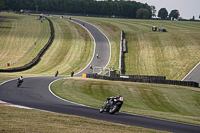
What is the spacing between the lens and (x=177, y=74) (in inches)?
2421

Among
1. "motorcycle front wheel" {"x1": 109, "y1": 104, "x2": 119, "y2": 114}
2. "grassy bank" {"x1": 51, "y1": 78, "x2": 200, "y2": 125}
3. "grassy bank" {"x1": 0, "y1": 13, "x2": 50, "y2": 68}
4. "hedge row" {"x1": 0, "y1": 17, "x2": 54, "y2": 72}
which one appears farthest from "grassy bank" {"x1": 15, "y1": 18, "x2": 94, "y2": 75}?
"motorcycle front wheel" {"x1": 109, "y1": 104, "x2": 119, "y2": 114}

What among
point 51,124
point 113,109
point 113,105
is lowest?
point 113,109

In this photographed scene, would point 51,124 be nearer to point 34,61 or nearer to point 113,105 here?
point 113,105

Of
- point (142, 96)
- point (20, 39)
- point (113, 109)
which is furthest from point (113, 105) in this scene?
point (20, 39)

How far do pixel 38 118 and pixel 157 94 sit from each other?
24589 millimetres

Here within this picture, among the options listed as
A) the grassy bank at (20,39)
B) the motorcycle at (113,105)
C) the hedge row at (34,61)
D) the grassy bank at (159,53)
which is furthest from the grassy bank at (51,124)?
the grassy bank at (20,39)

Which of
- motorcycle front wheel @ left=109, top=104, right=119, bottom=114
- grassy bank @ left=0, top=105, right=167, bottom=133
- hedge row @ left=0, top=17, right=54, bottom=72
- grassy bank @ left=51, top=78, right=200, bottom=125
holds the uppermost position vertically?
grassy bank @ left=0, top=105, right=167, bottom=133

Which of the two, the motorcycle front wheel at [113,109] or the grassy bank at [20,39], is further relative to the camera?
the grassy bank at [20,39]

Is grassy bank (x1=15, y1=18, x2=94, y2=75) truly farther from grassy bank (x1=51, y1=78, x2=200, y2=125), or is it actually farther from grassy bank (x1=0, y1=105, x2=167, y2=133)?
grassy bank (x1=0, y1=105, x2=167, y2=133)

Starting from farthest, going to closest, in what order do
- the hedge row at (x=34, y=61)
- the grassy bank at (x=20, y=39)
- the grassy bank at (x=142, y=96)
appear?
the grassy bank at (x=20, y=39) → the hedge row at (x=34, y=61) → the grassy bank at (x=142, y=96)

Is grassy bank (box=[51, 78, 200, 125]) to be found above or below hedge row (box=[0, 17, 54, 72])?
above

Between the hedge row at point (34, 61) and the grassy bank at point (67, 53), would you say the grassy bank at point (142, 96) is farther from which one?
the grassy bank at point (67, 53)

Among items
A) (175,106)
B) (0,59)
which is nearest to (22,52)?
(0,59)

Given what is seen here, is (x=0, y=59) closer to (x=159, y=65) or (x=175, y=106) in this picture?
(x=159, y=65)
